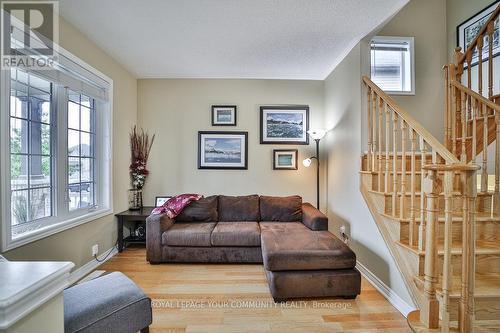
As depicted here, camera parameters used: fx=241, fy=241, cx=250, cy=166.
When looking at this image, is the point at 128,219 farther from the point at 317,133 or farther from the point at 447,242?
the point at 447,242

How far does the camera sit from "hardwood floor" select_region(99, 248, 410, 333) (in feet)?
6.01

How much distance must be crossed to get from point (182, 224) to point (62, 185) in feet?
4.63

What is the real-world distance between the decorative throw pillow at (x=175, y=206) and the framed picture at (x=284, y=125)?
4.68ft

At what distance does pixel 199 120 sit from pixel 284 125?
1365mm

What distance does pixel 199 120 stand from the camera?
3.88 meters

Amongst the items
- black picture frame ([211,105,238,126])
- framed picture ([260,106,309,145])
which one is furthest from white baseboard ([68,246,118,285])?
framed picture ([260,106,309,145])

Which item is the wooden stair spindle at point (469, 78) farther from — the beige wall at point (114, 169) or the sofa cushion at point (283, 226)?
the beige wall at point (114, 169)

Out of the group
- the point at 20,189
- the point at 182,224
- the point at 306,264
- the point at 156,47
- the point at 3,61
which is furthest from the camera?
the point at 182,224

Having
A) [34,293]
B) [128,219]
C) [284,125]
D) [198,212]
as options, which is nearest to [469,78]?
[284,125]

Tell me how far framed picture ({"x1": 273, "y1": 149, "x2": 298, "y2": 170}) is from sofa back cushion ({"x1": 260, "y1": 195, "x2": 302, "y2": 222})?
1.82 ft

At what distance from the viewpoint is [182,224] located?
3.26 metres

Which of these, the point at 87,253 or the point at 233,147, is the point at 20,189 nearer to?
the point at 87,253

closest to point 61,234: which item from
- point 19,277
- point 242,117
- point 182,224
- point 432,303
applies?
point 182,224

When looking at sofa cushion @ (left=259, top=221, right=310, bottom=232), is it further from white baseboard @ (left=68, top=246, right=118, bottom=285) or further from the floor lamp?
white baseboard @ (left=68, top=246, right=118, bottom=285)
